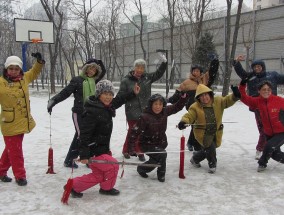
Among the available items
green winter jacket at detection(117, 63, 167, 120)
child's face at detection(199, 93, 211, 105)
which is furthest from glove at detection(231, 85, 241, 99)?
green winter jacket at detection(117, 63, 167, 120)

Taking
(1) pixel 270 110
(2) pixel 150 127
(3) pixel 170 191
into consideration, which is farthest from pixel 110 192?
(1) pixel 270 110

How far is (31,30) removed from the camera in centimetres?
1723

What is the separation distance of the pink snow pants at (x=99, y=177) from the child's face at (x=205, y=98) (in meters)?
1.72

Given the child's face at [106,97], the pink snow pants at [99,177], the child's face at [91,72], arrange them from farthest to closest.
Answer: the child's face at [91,72], the child's face at [106,97], the pink snow pants at [99,177]

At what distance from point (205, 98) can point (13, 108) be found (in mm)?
2700

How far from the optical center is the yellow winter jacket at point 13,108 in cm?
455

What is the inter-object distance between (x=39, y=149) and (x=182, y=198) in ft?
12.2

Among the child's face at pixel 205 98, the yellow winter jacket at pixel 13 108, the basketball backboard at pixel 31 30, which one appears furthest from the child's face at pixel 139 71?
the basketball backboard at pixel 31 30

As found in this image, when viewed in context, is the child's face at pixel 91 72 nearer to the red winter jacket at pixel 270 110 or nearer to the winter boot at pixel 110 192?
the winter boot at pixel 110 192

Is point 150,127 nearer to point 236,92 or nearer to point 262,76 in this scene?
point 236,92

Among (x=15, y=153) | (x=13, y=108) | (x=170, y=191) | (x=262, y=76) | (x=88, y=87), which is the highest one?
(x=262, y=76)

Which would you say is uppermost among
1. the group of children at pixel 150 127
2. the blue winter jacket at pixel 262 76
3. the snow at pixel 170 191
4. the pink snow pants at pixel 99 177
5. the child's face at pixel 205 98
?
the blue winter jacket at pixel 262 76

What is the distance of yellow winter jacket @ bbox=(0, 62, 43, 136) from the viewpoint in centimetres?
455

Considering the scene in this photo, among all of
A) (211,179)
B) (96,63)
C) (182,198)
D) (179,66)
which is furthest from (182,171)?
(179,66)
